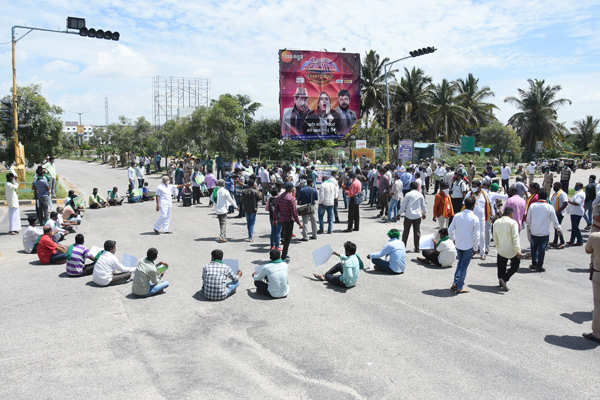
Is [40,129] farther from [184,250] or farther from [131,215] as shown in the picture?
[184,250]

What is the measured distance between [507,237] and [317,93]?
2773 cm

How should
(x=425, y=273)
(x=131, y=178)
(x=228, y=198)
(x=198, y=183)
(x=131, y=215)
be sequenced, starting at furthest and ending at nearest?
1. (x=131, y=178)
2. (x=198, y=183)
3. (x=131, y=215)
4. (x=228, y=198)
5. (x=425, y=273)

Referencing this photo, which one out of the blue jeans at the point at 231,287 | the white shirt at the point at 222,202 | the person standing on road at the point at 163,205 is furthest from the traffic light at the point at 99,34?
the blue jeans at the point at 231,287

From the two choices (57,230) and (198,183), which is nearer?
(57,230)

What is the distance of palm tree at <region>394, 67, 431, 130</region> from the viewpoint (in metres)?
51.3

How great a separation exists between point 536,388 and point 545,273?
5423 mm

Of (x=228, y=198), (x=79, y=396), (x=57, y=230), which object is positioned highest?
(x=228, y=198)

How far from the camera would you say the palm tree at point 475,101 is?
58800 mm

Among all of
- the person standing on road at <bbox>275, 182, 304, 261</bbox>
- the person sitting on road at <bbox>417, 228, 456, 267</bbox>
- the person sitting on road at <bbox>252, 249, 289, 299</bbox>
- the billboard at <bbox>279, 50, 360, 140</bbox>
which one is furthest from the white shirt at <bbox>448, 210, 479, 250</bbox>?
the billboard at <bbox>279, 50, 360, 140</bbox>

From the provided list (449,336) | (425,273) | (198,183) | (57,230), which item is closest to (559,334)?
(449,336)

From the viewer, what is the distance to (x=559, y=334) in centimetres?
634

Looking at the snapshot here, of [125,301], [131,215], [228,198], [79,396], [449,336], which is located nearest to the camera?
[79,396]

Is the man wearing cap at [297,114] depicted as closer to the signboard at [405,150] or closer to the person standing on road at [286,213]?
the signboard at [405,150]

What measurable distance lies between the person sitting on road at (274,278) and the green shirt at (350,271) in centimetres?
115
